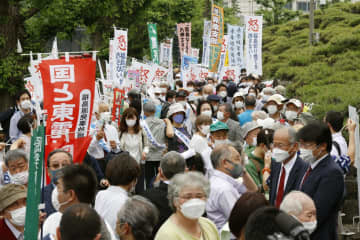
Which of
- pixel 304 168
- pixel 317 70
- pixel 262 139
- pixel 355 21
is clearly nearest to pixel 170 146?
pixel 262 139

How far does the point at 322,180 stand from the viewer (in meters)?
5.22

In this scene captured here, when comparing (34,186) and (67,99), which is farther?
(67,99)

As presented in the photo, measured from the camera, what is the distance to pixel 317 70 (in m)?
22.9

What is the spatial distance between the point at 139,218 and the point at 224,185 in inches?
59.1

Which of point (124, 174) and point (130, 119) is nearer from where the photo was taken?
point (124, 174)

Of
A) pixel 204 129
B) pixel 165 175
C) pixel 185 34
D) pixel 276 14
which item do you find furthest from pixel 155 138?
pixel 276 14

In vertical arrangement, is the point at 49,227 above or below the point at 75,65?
below

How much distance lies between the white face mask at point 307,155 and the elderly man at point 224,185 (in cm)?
62

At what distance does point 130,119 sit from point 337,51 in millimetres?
18521

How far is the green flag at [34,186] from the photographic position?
4441 millimetres

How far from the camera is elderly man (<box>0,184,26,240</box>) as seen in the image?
4914 millimetres

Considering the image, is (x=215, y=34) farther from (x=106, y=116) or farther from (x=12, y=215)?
(x=12, y=215)

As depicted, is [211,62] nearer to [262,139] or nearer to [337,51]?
[337,51]

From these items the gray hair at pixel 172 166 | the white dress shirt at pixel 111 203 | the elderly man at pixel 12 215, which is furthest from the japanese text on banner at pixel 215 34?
the elderly man at pixel 12 215
